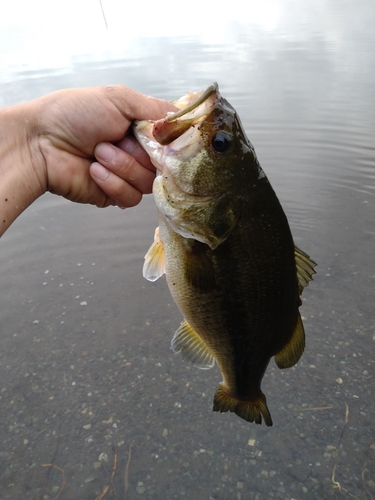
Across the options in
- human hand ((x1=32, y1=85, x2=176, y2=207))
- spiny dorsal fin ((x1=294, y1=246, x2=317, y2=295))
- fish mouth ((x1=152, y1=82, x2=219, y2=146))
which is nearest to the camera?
fish mouth ((x1=152, y1=82, x2=219, y2=146))

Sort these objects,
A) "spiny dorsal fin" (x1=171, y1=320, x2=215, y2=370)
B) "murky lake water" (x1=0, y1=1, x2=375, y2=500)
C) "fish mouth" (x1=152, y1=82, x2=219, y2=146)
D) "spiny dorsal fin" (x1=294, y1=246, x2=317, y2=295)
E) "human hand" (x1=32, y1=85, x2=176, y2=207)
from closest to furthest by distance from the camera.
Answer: "fish mouth" (x1=152, y1=82, x2=219, y2=146) → "spiny dorsal fin" (x1=294, y1=246, x2=317, y2=295) → "human hand" (x1=32, y1=85, x2=176, y2=207) → "spiny dorsal fin" (x1=171, y1=320, x2=215, y2=370) → "murky lake water" (x1=0, y1=1, x2=375, y2=500)

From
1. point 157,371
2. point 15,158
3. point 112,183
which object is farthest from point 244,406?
point 157,371

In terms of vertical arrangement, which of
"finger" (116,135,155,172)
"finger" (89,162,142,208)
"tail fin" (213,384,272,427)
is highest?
"finger" (116,135,155,172)

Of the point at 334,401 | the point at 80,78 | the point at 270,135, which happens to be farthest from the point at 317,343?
the point at 80,78

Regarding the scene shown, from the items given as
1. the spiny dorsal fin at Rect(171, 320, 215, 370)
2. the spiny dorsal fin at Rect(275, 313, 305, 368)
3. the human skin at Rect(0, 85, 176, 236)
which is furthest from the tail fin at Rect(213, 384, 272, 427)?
the human skin at Rect(0, 85, 176, 236)

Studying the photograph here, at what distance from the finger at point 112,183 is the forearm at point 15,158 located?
0.33 meters

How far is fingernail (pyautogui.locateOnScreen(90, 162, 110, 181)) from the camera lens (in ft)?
6.49

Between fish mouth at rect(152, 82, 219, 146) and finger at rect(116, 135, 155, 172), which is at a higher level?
fish mouth at rect(152, 82, 219, 146)

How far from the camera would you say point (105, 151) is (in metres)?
1.94

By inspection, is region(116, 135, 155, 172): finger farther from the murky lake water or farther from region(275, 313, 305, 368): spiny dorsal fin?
the murky lake water

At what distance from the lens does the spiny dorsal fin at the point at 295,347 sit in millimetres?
1851

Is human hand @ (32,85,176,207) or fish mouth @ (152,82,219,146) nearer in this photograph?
fish mouth @ (152,82,219,146)

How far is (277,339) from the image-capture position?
1801mm

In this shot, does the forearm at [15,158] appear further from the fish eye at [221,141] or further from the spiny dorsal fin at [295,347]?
the spiny dorsal fin at [295,347]
